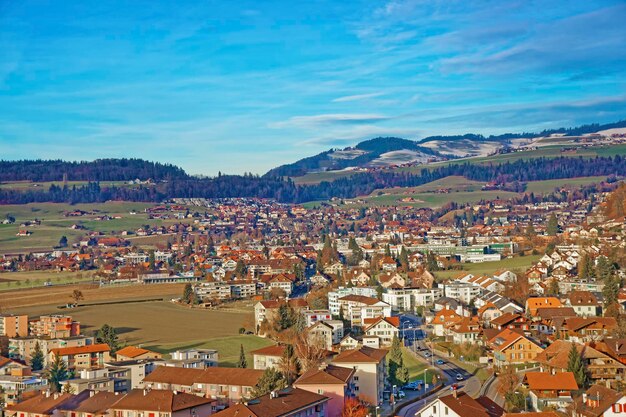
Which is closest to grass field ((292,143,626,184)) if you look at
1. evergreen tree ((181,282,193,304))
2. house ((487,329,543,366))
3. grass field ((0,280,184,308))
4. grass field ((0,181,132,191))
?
grass field ((0,181,132,191))

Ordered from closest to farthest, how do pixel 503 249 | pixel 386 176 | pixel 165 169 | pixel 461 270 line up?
pixel 461 270 < pixel 503 249 < pixel 165 169 < pixel 386 176

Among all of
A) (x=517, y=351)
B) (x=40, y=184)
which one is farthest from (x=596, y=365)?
(x=40, y=184)

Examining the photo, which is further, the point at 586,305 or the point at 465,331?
the point at 586,305

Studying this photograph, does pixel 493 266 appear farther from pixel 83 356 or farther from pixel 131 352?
pixel 83 356

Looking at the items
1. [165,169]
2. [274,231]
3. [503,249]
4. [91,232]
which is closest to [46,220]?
[91,232]

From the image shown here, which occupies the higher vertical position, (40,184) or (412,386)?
Result: (40,184)

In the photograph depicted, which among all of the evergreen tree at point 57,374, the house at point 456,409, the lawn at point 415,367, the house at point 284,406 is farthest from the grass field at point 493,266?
the house at point 456,409

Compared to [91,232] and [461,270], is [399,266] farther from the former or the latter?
[91,232]

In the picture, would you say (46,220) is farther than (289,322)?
Yes
